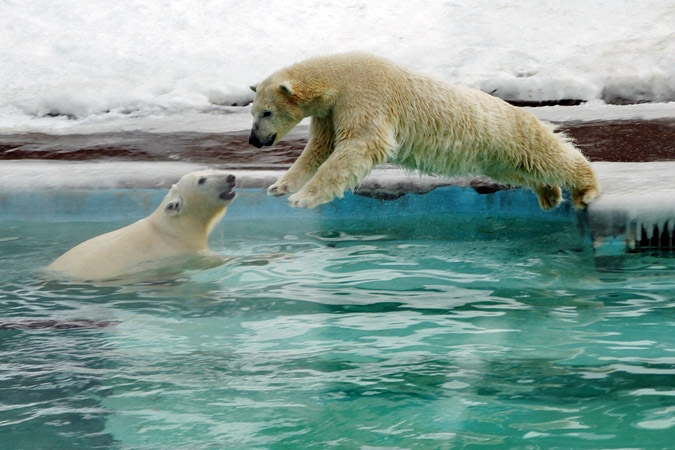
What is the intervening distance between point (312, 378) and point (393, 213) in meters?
2.73

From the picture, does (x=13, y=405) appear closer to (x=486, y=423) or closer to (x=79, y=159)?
(x=486, y=423)

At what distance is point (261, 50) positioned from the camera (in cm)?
886

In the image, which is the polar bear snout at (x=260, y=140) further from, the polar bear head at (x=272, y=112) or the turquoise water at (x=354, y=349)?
the turquoise water at (x=354, y=349)

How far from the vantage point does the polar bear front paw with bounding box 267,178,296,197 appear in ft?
13.6

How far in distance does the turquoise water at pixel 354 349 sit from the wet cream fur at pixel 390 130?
1.39ft

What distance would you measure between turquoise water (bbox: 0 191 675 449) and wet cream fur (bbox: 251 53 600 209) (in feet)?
1.39

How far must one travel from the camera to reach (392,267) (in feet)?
14.7

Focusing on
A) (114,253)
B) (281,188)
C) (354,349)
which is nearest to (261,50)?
(114,253)

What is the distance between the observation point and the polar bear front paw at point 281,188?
13.6 ft

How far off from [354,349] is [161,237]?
1.75 m

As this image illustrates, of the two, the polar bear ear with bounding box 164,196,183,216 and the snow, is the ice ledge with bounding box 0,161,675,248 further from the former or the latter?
the snow

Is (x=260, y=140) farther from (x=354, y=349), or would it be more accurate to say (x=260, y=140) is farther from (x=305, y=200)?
(x=354, y=349)

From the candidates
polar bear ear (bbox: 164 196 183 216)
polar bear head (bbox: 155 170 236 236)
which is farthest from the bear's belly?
polar bear ear (bbox: 164 196 183 216)

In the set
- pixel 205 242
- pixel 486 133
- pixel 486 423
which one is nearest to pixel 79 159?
pixel 205 242
